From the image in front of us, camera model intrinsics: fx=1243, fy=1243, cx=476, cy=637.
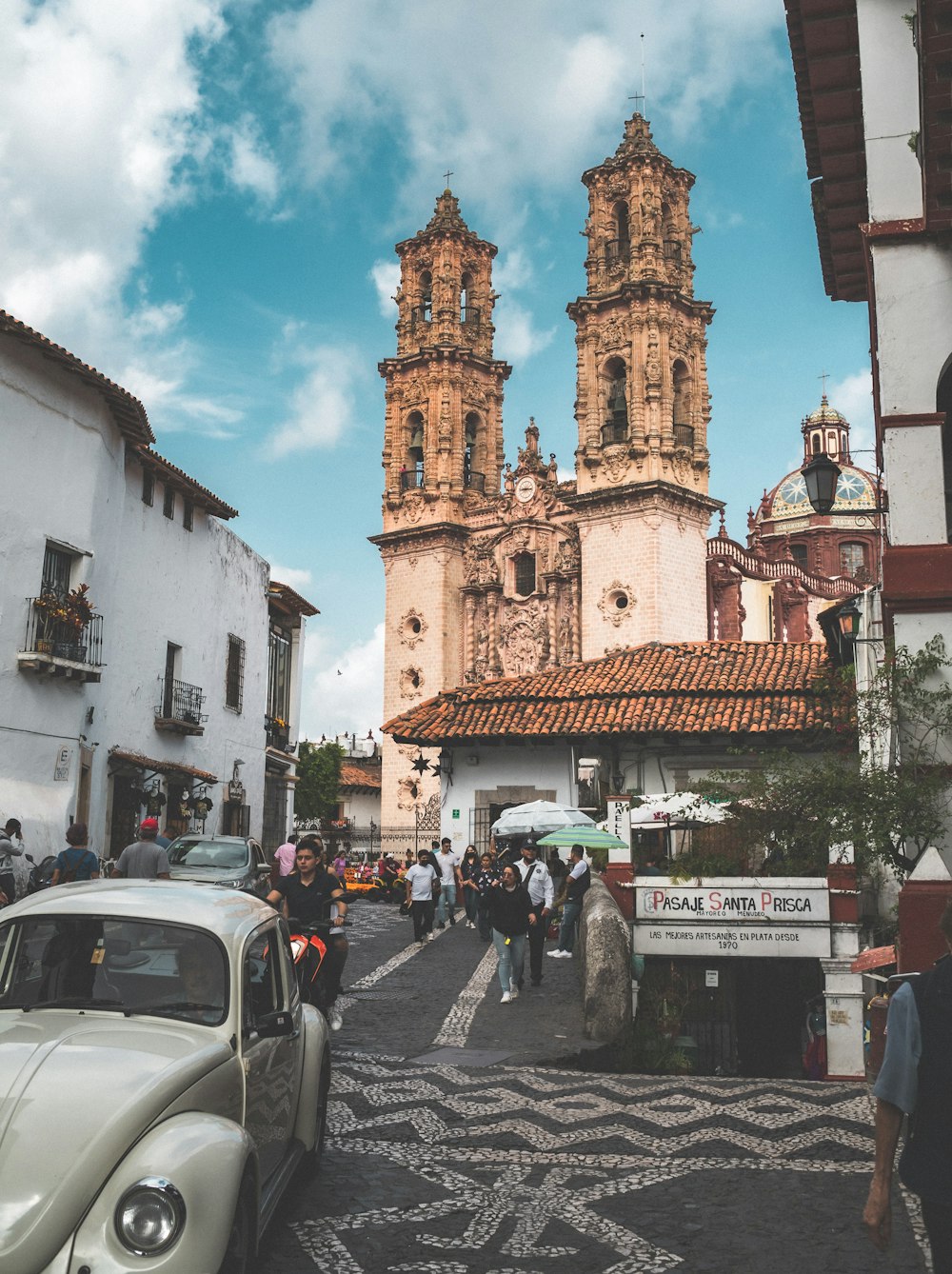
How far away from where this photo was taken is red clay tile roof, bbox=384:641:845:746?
22375 mm

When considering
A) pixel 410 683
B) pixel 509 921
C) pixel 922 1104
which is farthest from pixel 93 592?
pixel 410 683

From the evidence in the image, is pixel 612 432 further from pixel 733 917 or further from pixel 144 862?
pixel 144 862

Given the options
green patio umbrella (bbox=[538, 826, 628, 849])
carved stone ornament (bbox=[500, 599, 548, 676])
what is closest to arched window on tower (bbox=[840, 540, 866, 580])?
carved stone ornament (bbox=[500, 599, 548, 676])

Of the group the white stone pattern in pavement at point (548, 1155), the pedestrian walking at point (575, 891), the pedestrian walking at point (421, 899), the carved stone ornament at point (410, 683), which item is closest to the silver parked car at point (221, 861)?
the pedestrian walking at point (421, 899)

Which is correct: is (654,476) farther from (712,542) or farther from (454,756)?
(454,756)

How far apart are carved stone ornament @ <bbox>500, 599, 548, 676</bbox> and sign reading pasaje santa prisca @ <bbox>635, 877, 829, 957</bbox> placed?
101ft

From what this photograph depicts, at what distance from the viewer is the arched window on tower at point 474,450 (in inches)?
1930

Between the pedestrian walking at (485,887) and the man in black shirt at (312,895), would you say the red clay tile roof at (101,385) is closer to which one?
the pedestrian walking at (485,887)

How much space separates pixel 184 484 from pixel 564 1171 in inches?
785

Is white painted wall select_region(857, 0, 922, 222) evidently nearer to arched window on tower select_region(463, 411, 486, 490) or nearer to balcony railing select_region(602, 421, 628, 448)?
balcony railing select_region(602, 421, 628, 448)

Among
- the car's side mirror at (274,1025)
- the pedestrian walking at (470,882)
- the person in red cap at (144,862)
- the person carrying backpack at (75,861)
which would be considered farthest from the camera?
the pedestrian walking at (470,882)

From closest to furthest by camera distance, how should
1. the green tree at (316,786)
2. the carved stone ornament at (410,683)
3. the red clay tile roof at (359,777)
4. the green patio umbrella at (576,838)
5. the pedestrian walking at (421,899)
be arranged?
the green patio umbrella at (576,838) < the pedestrian walking at (421,899) < the carved stone ornament at (410,683) < the green tree at (316,786) < the red clay tile roof at (359,777)

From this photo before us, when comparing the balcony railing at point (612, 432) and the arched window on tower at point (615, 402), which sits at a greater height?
the arched window on tower at point (615, 402)

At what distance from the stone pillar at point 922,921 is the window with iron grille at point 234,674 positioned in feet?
70.9
